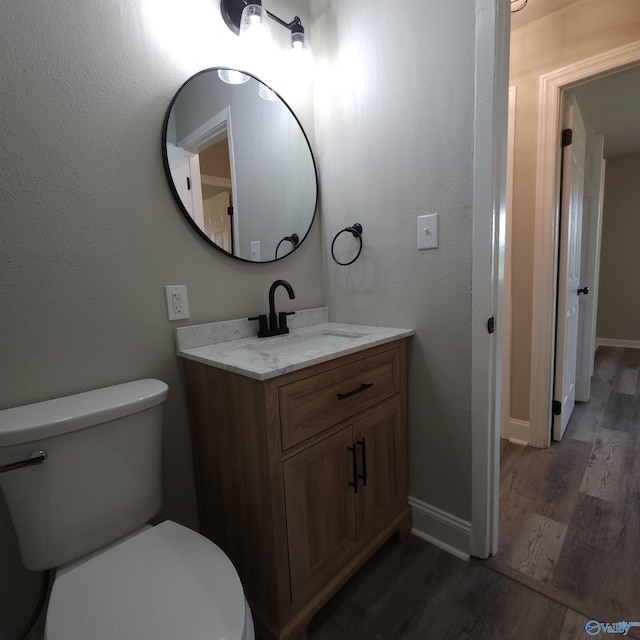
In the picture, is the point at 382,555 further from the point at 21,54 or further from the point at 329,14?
the point at 329,14

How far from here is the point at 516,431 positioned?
2.11 metres

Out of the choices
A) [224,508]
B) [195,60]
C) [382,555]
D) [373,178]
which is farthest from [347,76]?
[382,555]

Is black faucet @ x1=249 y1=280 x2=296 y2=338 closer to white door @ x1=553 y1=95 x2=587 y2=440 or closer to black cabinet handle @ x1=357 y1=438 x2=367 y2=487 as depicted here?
black cabinet handle @ x1=357 y1=438 x2=367 y2=487

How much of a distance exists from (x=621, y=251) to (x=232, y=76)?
4807 millimetres

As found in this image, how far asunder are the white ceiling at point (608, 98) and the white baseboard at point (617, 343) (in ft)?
7.43

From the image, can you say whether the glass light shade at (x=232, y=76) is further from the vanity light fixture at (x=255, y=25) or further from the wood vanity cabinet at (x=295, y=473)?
the wood vanity cabinet at (x=295, y=473)

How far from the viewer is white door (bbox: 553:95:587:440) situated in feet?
6.24

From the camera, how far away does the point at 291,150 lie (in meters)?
1.52

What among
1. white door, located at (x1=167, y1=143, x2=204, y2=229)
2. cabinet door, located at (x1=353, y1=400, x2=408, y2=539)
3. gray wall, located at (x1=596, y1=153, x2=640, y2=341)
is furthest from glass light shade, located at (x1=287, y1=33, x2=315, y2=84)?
gray wall, located at (x1=596, y1=153, x2=640, y2=341)

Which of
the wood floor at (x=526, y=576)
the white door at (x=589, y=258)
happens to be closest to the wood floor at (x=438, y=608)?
the wood floor at (x=526, y=576)

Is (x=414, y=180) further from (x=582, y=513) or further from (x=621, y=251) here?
(x=621, y=251)

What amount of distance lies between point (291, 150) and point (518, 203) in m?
1.33

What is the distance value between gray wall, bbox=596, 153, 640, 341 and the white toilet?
5.18 metres

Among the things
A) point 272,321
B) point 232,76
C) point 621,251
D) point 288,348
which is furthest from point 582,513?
point 621,251
